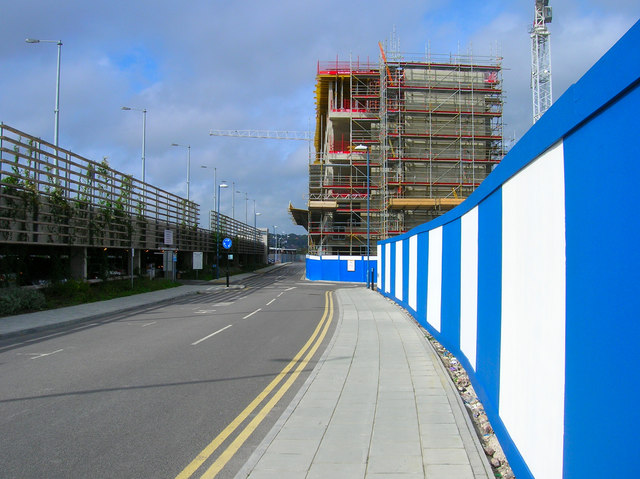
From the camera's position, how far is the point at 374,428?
5.35m

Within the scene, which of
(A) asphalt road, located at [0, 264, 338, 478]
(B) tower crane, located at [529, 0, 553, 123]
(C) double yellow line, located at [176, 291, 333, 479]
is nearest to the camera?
(C) double yellow line, located at [176, 291, 333, 479]

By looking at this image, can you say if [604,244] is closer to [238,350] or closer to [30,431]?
[30,431]

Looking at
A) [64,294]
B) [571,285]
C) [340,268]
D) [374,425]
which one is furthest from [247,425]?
[340,268]

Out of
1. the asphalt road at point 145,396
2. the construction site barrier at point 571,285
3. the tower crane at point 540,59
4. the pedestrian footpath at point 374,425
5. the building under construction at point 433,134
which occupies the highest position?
the tower crane at point 540,59

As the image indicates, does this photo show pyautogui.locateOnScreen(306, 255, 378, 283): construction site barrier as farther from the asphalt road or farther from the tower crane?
the tower crane

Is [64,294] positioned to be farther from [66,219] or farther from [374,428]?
[374,428]

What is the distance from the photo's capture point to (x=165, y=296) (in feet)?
82.5

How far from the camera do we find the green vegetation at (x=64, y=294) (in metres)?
16.8

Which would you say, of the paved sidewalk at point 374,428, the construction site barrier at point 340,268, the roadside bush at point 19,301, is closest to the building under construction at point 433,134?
the construction site barrier at point 340,268

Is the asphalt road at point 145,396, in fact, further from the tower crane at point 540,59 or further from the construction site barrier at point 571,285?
the tower crane at point 540,59

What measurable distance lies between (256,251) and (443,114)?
54114 mm

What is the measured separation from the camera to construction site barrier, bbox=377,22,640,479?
235 centimetres

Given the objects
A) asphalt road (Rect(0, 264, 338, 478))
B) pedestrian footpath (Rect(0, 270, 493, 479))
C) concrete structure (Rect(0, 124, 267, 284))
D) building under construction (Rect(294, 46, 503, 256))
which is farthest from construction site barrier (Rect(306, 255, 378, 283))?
pedestrian footpath (Rect(0, 270, 493, 479))

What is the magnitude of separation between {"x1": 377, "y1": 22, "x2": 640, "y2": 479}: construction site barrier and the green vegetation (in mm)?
16604
